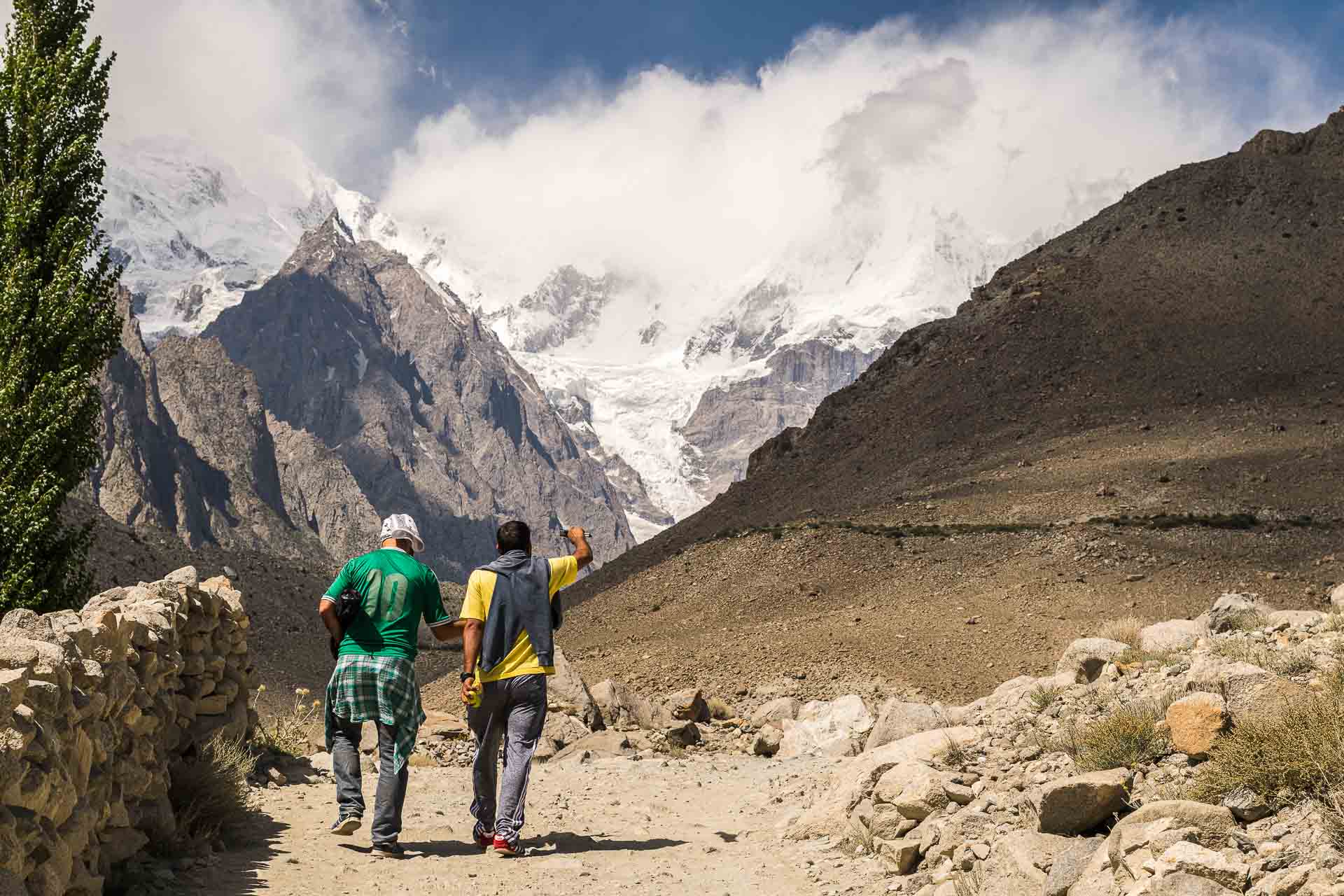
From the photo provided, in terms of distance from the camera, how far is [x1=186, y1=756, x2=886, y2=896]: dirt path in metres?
7.67

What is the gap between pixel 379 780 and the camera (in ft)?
26.6

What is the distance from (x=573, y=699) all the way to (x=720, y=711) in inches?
140

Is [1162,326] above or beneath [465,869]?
above

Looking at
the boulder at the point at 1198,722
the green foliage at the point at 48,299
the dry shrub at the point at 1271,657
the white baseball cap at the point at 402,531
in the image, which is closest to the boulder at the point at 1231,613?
the dry shrub at the point at 1271,657

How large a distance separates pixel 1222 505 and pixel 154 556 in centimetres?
6043

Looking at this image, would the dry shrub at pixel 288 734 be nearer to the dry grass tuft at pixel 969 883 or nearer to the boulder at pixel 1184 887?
the dry grass tuft at pixel 969 883

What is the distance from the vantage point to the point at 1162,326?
51.2 meters

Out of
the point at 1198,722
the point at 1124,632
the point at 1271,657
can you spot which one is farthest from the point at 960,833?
the point at 1124,632

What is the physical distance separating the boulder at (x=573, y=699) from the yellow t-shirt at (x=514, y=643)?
353 inches

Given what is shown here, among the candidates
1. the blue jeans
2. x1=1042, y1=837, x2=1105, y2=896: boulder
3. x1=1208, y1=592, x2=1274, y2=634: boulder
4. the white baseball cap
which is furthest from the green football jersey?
x1=1208, y1=592, x2=1274, y2=634: boulder

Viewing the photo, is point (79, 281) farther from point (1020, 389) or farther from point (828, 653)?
point (1020, 389)

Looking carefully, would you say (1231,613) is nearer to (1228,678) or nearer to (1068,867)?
(1228,678)

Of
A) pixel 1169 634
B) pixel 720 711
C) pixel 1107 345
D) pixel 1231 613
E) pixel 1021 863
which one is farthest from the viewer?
pixel 1107 345

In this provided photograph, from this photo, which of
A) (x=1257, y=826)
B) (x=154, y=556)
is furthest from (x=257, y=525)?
(x=1257, y=826)
